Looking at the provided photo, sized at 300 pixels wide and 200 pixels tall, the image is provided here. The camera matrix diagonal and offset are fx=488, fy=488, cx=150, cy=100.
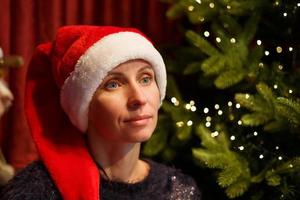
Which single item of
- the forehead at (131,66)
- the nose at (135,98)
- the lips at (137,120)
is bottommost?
the lips at (137,120)

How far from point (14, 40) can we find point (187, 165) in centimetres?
81

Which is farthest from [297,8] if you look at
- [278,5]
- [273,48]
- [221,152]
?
[221,152]

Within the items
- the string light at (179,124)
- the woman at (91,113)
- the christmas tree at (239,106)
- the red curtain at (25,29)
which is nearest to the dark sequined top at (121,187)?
the woman at (91,113)

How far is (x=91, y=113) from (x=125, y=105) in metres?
0.11

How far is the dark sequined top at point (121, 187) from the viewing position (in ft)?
4.16

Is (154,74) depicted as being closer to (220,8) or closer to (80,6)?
(220,8)

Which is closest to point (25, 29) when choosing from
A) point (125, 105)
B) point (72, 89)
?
point (72, 89)

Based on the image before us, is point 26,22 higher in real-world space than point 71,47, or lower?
lower

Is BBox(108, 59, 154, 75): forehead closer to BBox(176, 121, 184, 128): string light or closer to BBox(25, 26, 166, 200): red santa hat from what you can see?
BBox(25, 26, 166, 200): red santa hat

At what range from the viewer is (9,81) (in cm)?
185

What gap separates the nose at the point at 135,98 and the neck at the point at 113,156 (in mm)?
141

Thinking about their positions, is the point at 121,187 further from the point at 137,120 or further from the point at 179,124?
the point at 179,124

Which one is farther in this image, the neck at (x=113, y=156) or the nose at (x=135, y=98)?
the neck at (x=113, y=156)

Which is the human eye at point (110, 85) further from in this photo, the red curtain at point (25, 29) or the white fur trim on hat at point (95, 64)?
the red curtain at point (25, 29)
